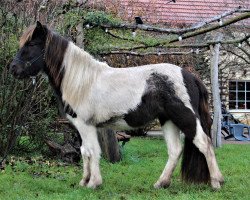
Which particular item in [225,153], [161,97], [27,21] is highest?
[27,21]

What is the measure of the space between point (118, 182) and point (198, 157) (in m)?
1.39

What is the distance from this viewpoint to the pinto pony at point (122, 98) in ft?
22.9

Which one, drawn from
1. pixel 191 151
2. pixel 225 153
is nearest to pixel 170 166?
pixel 191 151

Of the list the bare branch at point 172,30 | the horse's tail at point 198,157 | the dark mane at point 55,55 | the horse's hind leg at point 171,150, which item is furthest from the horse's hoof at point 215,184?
the bare branch at point 172,30

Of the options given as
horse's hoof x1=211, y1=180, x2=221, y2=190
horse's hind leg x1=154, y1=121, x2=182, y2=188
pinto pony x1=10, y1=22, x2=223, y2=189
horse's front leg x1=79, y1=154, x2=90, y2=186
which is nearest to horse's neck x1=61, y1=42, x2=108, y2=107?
pinto pony x1=10, y1=22, x2=223, y2=189

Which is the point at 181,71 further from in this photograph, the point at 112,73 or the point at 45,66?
the point at 45,66

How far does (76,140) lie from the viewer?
1055 cm

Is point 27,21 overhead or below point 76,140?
overhead

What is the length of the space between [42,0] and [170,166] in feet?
14.9

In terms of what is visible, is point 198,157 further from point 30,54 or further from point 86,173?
point 30,54

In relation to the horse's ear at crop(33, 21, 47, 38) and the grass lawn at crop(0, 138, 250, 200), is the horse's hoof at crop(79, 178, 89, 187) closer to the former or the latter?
the grass lawn at crop(0, 138, 250, 200)

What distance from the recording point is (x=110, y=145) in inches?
395

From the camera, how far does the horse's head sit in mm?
7176

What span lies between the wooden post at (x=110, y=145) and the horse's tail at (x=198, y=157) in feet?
9.60
